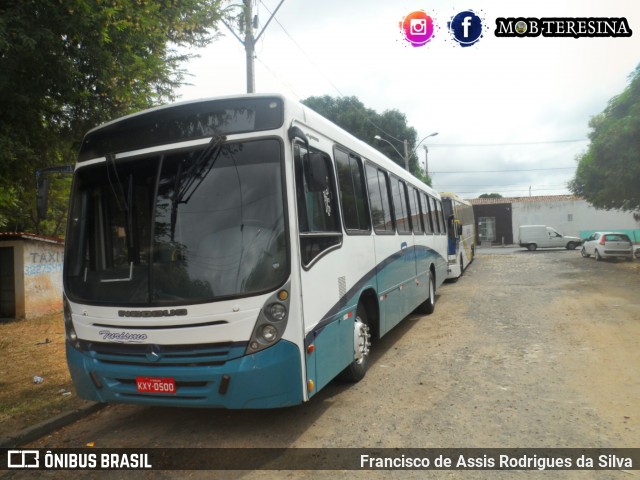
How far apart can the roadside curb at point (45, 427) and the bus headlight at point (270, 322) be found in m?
2.49

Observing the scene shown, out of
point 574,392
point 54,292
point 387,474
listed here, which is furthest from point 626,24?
point 54,292

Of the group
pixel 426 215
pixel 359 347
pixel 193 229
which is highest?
pixel 426 215

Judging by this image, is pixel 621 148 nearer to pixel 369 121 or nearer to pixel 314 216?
pixel 314 216

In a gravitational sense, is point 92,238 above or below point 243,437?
above

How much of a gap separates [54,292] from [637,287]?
52.9 ft

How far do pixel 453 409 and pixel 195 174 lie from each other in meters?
3.35

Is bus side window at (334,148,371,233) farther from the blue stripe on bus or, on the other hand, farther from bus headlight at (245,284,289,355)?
bus headlight at (245,284,289,355)

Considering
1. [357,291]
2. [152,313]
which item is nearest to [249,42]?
[357,291]

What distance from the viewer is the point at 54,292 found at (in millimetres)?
12781

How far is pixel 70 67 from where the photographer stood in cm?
649

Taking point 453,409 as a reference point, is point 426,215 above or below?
above

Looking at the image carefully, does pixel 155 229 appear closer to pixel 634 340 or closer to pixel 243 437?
pixel 243 437

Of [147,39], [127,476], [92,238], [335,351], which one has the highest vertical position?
[147,39]

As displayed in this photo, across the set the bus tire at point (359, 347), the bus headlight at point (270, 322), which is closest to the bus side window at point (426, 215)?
the bus tire at point (359, 347)
